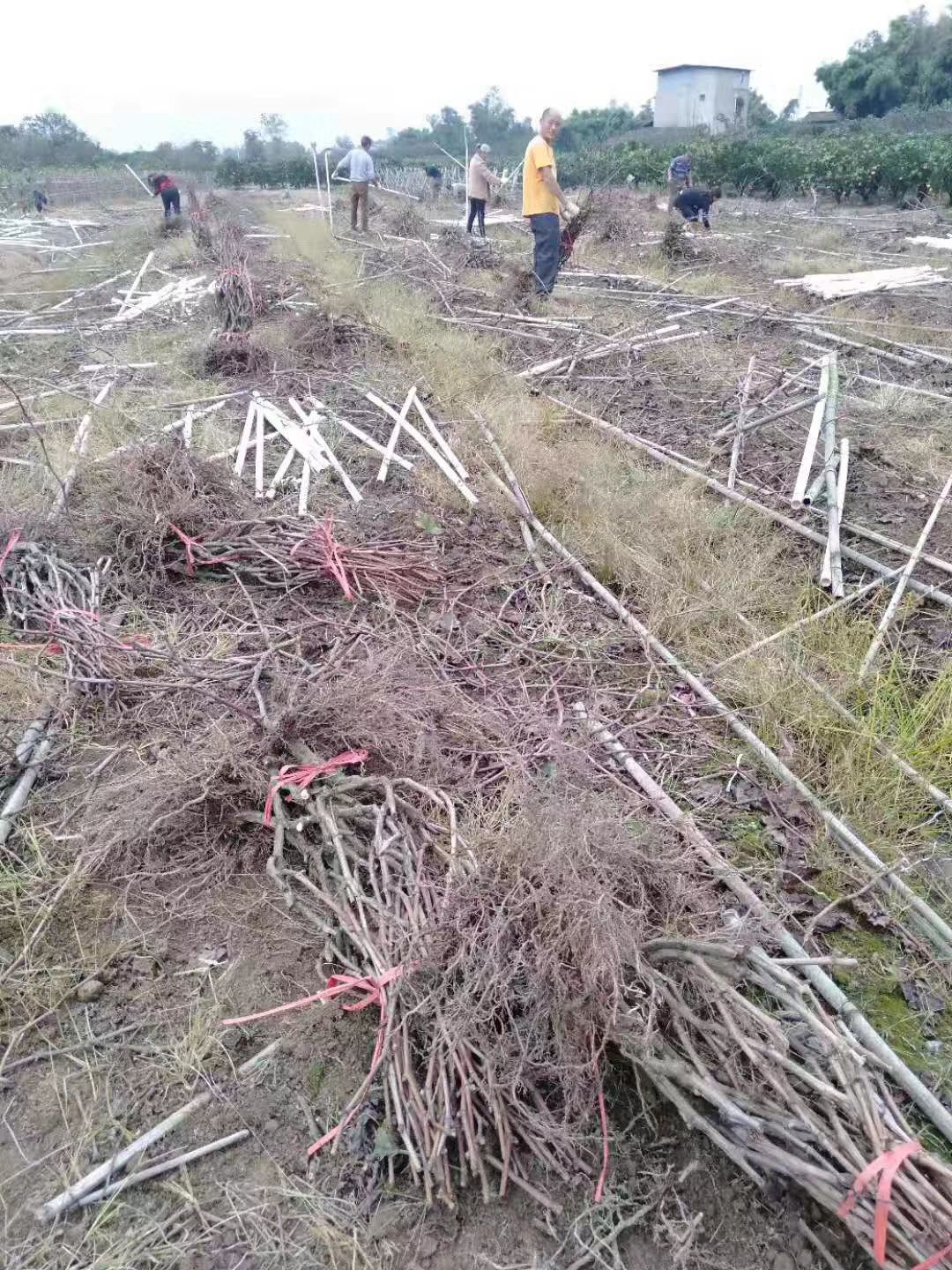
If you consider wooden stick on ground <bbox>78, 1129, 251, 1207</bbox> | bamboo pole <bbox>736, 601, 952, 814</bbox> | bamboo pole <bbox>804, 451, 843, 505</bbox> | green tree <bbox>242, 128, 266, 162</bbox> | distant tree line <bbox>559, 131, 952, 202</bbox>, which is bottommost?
wooden stick on ground <bbox>78, 1129, 251, 1207</bbox>

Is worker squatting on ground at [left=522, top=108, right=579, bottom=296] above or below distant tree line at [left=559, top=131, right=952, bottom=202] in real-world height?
below

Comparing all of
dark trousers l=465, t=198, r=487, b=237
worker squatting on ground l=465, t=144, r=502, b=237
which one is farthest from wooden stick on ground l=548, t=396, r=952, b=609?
dark trousers l=465, t=198, r=487, b=237

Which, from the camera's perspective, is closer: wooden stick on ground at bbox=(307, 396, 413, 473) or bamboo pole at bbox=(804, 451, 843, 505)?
bamboo pole at bbox=(804, 451, 843, 505)

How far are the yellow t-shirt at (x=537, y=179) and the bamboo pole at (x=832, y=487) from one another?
14.0ft

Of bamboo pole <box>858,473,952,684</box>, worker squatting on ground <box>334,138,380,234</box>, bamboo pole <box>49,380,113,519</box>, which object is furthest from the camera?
worker squatting on ground <box>334,138,380,234</box>

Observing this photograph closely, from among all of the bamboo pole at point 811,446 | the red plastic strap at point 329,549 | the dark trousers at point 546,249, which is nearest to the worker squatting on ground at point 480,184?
the dark trousers at point 546,249

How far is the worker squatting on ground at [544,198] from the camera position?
8.47m

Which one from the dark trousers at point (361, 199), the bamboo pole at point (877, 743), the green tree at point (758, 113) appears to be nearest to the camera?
the bamboo pole at point (877, 743)

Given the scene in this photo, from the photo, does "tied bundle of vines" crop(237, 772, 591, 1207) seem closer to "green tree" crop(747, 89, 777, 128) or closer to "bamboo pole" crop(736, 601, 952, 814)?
"bamboo pole" crop(736, 601, 952, 814)

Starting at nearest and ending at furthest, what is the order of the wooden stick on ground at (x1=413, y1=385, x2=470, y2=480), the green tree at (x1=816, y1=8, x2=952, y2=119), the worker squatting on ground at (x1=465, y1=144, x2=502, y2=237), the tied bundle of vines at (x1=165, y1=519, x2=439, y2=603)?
the tied bundle of vines at (x1=165, y1=519, x2=439, y2=603) → the wooden stick on ground at (x1=413, y1=385, x2=470, y2=480) → the worker squatting on ground at (x1=465, y1=144, x2=502, y2=237) → the green tree at (x1=816, y1=8, x2=952, y2=119)

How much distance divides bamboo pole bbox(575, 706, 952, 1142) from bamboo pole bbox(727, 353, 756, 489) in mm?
2868

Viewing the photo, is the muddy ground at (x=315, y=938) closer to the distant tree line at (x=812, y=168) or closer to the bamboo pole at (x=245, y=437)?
the bamboo pole at (x=245, y=437)

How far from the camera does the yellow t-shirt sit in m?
8.49

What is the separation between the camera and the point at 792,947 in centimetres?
235
